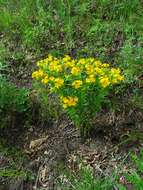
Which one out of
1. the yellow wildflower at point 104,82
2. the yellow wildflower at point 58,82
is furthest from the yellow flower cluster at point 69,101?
the yellow wildflower at point 104,82

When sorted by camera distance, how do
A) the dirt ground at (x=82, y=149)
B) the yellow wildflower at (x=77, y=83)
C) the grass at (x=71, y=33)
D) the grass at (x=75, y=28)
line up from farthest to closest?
the grass at (x=75, y=28) → the grass at (x=71, y=33) → the dirt ground at (x=82, y=149) → the yellow wildflower at (x=77, y=83)

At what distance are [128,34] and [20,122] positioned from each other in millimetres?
1342

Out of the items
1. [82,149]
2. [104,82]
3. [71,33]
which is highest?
[104,82]

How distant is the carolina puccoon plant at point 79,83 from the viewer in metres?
3.22

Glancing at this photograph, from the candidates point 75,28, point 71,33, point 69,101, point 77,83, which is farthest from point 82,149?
point 75,28

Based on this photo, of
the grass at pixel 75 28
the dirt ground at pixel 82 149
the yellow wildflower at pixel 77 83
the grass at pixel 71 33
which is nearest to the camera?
the yellow wildflower at pixel 77 83

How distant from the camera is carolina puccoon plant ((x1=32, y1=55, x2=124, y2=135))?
3225 millimetres

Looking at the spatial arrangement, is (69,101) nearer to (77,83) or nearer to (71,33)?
(77,83)

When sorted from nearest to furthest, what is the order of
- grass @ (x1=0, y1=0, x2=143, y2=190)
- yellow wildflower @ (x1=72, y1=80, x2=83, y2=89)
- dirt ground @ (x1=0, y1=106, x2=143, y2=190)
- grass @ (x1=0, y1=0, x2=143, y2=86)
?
1. yellow wildflower @ (x1=72, y1=80, x2=83, y2=89)
2. dirt ground @ (x1=0, y1=106, x2=143, y2=190)
3. grass @ (x1=0, y1=0, x2=143, y2=190)
4. grass @ (x1=0, y1=0, x2=143, y2=86)

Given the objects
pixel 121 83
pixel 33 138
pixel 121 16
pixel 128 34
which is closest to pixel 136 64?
pixel 121 83

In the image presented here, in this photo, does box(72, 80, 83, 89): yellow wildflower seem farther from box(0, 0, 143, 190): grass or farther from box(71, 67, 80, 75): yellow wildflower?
box(0, 0, 143, 190): grass

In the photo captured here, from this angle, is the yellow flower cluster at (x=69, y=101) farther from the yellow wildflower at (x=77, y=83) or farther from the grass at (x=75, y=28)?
the grass at (x=75, y=28)

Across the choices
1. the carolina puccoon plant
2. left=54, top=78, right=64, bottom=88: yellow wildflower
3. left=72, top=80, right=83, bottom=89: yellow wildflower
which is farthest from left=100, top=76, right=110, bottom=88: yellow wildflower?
left=54, top=78, right=64, bottom=88: yellow wildflower

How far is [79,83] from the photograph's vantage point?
3.18 metres
